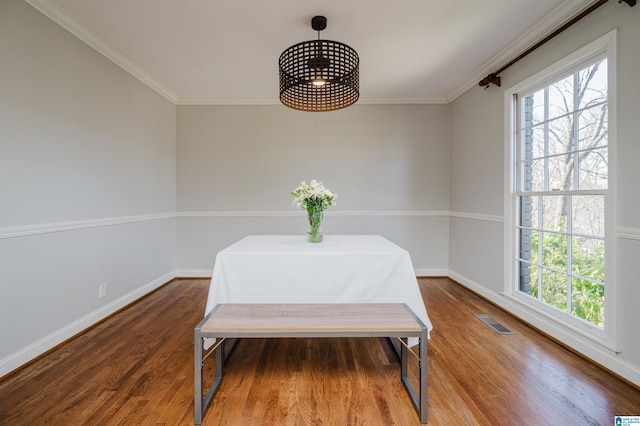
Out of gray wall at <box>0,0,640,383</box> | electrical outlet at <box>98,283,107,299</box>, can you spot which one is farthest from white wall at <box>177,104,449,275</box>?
electrical outlet at <box>98,283,107,299</box>

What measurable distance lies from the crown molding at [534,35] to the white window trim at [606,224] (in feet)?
0.93

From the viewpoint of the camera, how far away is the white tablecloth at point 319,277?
1950 mm

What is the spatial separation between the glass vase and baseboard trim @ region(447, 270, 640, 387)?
1.95 metres

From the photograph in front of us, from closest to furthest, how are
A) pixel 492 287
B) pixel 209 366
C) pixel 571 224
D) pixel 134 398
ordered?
pixel 134 398 < pixel 209 366 < pixel 571 224 < pixel 492 287

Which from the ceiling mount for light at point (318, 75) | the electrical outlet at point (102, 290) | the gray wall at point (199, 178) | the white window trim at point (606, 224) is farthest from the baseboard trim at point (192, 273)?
the white window trim at point (606, 224)

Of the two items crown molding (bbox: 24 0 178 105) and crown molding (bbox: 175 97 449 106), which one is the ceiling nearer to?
crown molding (bbox: 24 0 178 105)

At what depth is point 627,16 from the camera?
1.80 meters

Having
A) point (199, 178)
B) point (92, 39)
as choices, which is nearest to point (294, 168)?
point (199, 178)

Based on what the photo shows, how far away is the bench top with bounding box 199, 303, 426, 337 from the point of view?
4.89 feet

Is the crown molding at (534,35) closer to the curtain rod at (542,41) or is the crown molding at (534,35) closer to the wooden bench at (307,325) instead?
the curtain rod at (542,41)

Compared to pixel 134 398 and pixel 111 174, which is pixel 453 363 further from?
pixel 111 174

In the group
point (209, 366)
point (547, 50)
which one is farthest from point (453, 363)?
point (547, 50)

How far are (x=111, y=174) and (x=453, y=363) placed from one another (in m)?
3.29

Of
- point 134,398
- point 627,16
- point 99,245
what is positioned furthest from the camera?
point 99,245
